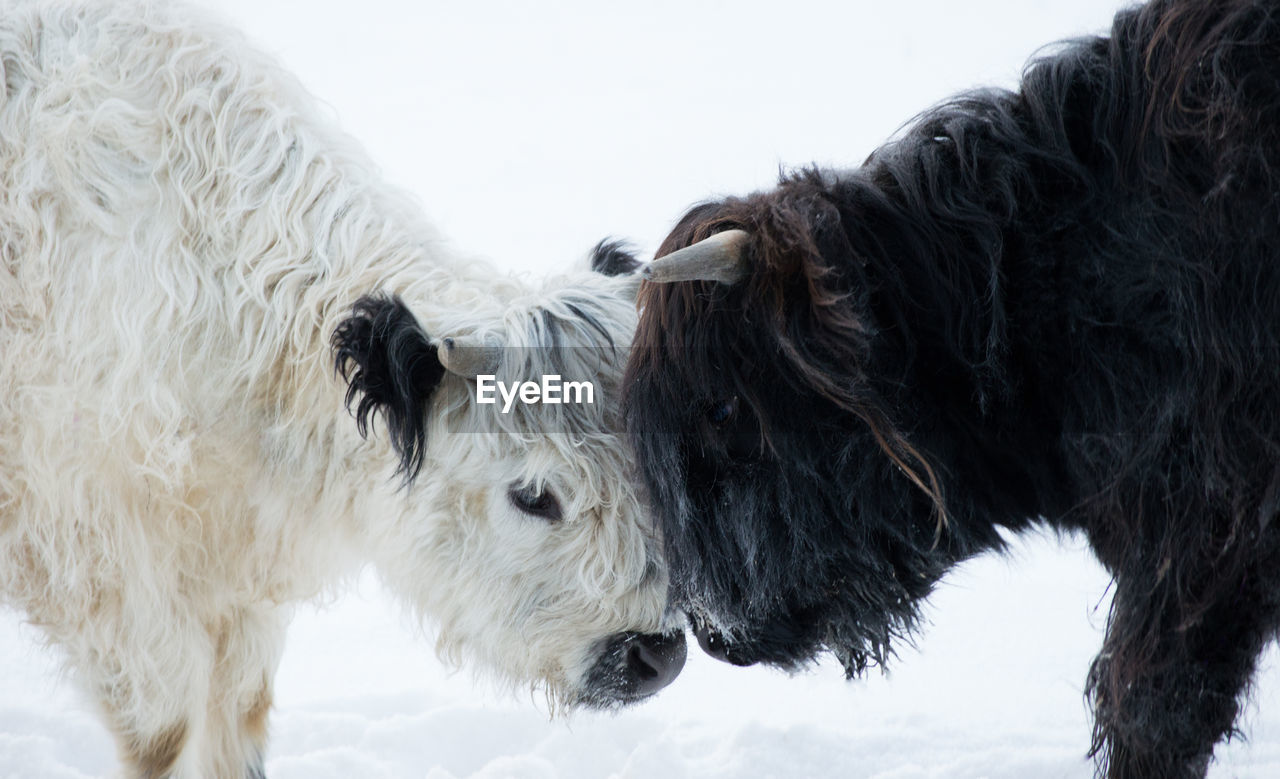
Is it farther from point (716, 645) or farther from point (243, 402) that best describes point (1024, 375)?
point (243, 402)

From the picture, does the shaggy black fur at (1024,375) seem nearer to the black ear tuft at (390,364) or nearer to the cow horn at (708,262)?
the cow horn at (708,262)

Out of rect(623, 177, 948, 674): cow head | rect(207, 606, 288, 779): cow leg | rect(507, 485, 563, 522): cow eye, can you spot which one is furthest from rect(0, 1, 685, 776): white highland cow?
rect(623, 177, 948, 674): cow head

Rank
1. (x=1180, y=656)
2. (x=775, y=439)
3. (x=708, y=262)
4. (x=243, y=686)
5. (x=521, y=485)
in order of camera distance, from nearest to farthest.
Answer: (x=1180, y=656), (x=708, y=262), (x=775, y=439), (x=521, y=485), (x=243, y=686)

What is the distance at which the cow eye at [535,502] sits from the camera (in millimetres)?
3008

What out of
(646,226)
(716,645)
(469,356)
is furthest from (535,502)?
(646,226)

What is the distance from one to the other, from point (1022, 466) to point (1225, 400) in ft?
1.67

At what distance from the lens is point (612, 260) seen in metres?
3.54

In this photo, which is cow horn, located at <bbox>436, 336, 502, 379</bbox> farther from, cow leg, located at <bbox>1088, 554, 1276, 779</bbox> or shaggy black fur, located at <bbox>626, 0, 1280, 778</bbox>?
cow leg, located at <bbox>1088, 554, 1276, 779</bbox>

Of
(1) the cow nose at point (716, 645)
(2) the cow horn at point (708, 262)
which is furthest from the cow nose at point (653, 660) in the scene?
(2) the cow horn at point (708, 262)

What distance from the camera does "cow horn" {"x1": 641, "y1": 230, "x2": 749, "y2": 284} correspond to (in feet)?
7.52

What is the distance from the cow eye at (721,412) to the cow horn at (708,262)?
29 cm

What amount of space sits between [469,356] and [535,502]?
45cm

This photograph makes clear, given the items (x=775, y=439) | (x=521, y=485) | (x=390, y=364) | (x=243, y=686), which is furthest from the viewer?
(x=243, y=686)

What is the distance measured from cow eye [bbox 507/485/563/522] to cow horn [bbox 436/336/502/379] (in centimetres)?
34
